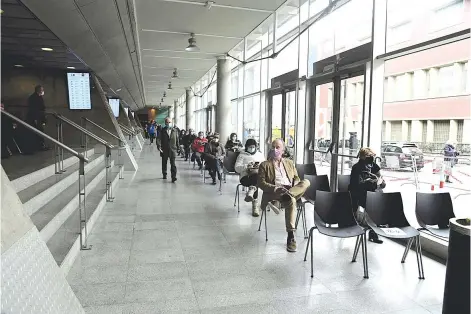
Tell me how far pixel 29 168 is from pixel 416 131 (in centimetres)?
531

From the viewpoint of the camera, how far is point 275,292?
2896mm

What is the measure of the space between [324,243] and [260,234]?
2.65 ft

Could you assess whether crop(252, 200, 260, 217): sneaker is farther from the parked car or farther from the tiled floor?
the parked car

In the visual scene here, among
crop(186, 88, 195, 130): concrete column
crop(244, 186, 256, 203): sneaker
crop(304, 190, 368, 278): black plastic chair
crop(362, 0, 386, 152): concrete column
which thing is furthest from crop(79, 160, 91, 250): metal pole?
crop(186, 88, 195, 130): concrete column

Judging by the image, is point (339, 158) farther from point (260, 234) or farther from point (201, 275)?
point (201, 275)

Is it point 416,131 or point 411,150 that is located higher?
point 416,131

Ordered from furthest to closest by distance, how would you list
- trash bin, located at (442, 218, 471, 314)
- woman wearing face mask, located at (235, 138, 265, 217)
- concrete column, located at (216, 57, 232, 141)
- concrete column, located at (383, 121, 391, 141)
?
concrete column, located at (216, 57, 232, 141) → woman wearing face mask, located at (235, 138, 265, 217) → concrete column, located at (383, 121, 391, 141) → trash bin, located at (442, 218, 471, 314)

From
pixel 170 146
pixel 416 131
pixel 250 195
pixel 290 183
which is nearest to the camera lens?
pixel 290 183

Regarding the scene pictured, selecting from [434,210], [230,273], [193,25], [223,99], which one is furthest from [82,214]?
[223,99]

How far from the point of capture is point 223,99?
1152 cm

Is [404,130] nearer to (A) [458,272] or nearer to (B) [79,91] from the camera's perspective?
(A) [458,272]

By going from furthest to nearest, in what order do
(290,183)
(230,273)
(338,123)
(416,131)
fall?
(338,123), (416,131), (290,183), (230,273)

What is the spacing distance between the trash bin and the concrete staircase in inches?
113

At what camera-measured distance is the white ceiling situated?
6809 mm
